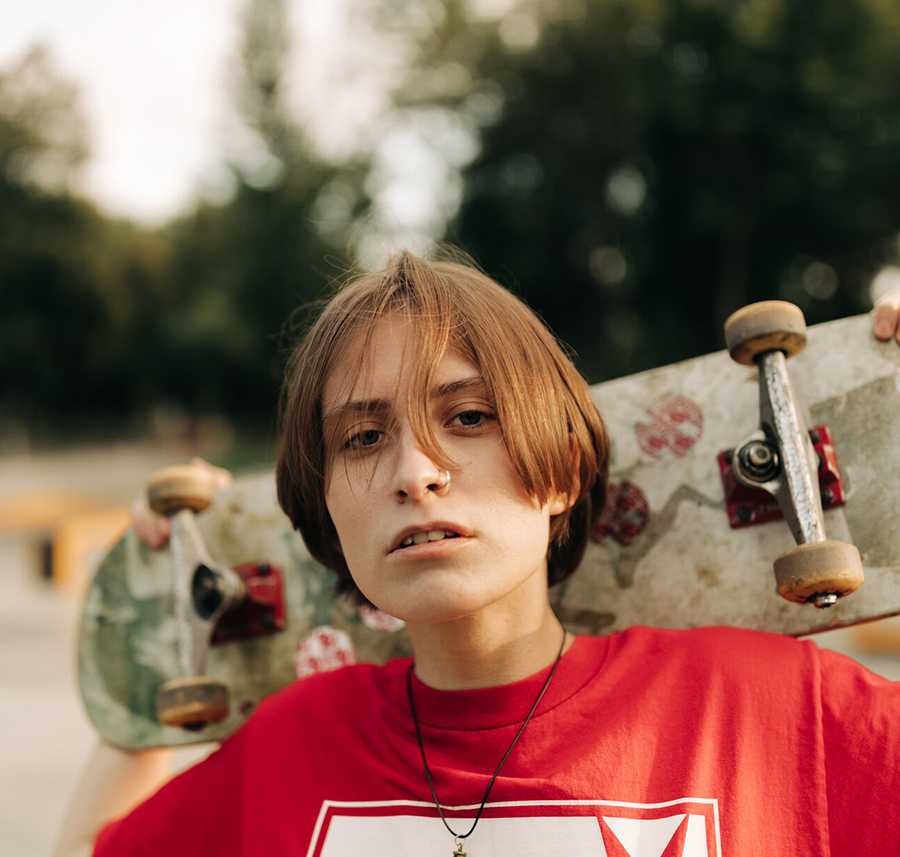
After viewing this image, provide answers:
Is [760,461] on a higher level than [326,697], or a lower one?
higher

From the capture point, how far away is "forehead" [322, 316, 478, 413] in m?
1.43

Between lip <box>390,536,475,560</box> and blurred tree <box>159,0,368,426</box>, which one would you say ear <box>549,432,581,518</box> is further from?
blurred tree <box>159,0,368,426</box>

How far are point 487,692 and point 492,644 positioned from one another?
77 mm

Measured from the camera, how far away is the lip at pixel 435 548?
4.32 ft

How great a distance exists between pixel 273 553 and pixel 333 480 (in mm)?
719

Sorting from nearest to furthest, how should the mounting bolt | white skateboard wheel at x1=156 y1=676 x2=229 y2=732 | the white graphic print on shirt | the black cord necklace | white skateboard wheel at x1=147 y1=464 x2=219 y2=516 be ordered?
the white graphic print on shirt, the black cord necklace, the mounting bolt, white skateboard wheel at x1=156 y1=676 x2=229 y2=732, white skateboard wheel at x1=147 y1=464 x2=219 y2=516

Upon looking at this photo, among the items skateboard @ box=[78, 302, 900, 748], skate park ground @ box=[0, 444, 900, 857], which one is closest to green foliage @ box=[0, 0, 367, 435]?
skate park ground @ box=[0, 444, 900, 857]

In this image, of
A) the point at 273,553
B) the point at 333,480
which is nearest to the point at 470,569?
the point at 333,480

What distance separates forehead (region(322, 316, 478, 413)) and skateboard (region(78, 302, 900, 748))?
0.54 m

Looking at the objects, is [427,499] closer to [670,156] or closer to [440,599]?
[440,599]

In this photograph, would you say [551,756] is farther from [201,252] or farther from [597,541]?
[201,252]

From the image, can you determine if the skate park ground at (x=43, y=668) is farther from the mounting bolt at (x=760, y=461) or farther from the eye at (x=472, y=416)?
the mounting bolt at (x=760, y=461)

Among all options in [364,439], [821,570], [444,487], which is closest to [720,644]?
[821,570]

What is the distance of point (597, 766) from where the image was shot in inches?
52.1
